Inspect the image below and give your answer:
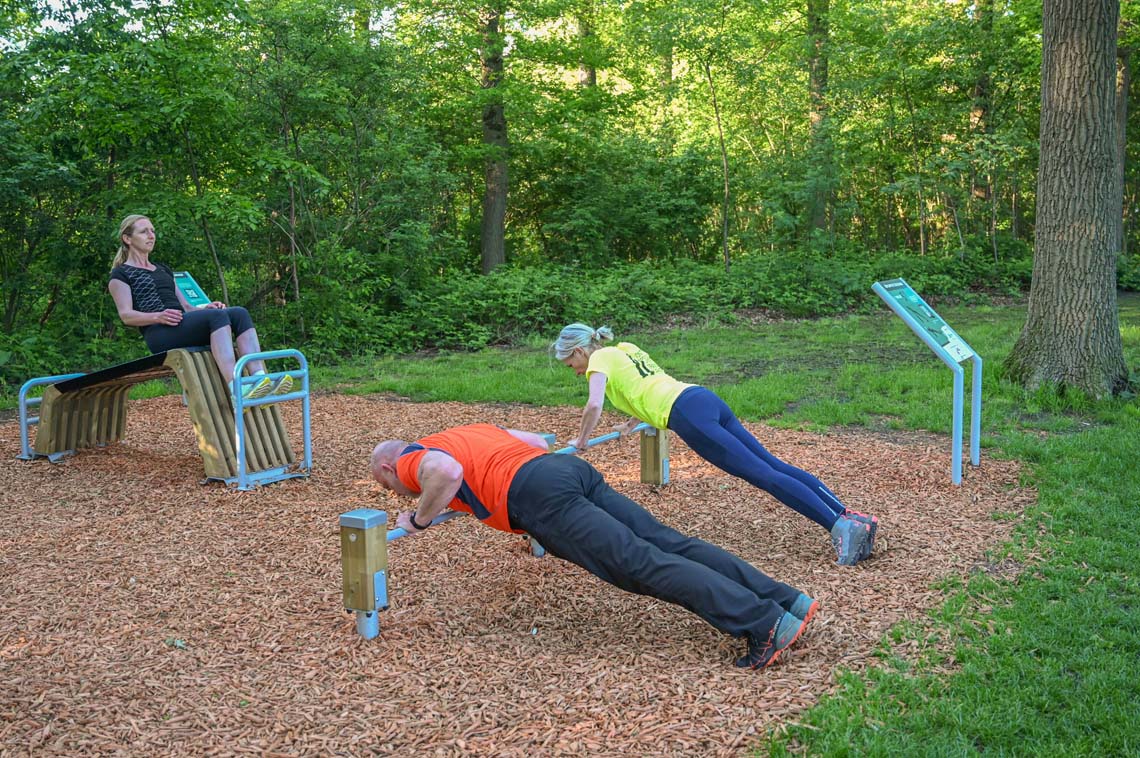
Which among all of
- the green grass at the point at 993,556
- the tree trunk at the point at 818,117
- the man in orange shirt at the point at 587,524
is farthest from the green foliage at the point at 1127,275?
the man in orange shirt at the point at 587,524

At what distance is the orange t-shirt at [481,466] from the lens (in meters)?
3.49

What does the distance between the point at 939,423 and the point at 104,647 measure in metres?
5.79

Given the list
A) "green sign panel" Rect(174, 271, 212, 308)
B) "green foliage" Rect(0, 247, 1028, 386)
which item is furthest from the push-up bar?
"green foliage" Rect(0, 247, 1028, 386)

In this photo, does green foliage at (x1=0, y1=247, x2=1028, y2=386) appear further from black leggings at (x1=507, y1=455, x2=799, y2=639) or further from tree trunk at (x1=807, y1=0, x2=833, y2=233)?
black leggings at (x1=507, y1=455, x2=799, y2=639)

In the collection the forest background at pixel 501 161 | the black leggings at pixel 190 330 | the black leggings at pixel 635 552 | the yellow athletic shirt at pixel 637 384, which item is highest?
the forest background at pixel 501 161

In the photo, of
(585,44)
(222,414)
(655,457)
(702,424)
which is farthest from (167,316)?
(585,44)

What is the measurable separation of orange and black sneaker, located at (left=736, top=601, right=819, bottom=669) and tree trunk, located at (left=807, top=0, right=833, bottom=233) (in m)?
13.9

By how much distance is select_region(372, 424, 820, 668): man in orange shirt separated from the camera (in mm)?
3225

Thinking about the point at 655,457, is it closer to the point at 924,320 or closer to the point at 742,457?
the point at 742,457

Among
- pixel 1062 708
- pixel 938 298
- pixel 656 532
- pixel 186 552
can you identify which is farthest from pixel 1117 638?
pixel 938 298

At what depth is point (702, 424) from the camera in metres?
4.43

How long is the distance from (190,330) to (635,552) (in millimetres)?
3904

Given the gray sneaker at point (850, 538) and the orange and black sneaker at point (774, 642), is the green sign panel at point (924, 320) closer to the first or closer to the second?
the gray sneaker at point (850, 538)

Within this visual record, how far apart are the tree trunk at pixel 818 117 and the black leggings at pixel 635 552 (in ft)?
44.8
